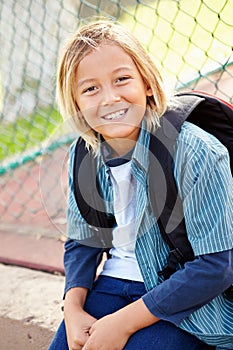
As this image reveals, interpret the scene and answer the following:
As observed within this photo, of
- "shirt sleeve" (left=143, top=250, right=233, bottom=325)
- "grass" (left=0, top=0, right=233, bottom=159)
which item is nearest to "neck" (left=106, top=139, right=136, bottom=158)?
"shirt sleeve" (left=143, top=250, right=233, bottom=325)

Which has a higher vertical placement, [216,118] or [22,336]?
[216,118]

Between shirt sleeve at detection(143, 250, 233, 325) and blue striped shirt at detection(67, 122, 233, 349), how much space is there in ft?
0.08

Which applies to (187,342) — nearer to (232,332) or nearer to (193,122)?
(232,332)

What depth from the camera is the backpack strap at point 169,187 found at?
1.73 meters

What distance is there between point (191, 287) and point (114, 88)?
1.95 feet

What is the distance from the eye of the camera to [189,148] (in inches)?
67.5

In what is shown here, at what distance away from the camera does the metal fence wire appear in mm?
3127

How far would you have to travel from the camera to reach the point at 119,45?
183 centimetres

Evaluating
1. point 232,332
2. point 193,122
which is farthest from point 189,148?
point 232,332

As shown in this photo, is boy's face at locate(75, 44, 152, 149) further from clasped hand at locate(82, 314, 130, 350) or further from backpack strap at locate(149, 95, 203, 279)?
clasped hand at locate(82, 314, 130, 350)

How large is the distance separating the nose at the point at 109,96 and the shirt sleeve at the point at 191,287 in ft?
1.64

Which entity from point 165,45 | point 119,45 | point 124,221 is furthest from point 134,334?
point 165,45

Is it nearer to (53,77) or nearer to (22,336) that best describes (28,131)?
(53,77)

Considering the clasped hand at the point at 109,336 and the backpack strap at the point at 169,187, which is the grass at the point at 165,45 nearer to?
the backpack strap at the point at 169,187
